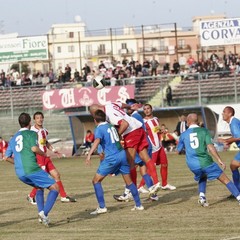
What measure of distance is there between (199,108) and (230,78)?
5710 mm

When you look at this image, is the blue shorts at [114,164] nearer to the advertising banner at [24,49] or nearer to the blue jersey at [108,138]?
the blue jersey at [108,138]

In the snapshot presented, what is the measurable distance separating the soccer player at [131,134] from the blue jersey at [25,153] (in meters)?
2.14

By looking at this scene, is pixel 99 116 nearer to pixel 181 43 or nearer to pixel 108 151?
pixel 108 151

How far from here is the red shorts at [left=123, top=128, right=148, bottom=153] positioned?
17047mm

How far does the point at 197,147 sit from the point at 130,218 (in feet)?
6.19

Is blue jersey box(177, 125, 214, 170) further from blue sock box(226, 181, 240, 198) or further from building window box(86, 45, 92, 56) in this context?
building window box(86, 45, 92, 56)

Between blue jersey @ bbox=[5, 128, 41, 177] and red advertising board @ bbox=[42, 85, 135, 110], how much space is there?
98.3 feet

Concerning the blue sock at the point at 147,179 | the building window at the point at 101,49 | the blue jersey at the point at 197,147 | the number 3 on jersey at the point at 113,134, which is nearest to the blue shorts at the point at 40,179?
the number 3 on jersey at the point at 113,134

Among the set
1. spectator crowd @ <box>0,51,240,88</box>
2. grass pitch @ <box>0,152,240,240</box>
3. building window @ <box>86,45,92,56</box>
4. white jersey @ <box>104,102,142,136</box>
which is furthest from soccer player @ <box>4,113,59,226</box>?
building window @ <box>86,45,92,56</box>

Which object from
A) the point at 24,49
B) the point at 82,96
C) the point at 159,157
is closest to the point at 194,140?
the point at 159,157

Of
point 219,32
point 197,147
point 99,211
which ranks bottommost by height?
point 99,211

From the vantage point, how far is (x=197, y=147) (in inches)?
617

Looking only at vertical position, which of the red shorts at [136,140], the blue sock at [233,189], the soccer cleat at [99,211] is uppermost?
the red shorts at [136,140]

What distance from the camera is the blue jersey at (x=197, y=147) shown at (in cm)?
1566
